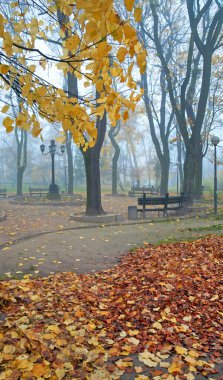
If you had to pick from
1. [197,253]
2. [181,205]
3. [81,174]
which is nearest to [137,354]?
[197,253]

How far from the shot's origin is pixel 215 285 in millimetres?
5180

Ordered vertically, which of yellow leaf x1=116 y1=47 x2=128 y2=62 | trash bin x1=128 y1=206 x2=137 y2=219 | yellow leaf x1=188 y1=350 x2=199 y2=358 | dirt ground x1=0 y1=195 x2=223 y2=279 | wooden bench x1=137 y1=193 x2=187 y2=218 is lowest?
yellow leaf x1=188 y1=350 x2=199 y2=358

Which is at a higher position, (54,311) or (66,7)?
(66,7)

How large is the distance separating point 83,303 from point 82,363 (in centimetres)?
144

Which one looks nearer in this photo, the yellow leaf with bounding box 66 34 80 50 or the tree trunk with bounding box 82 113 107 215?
the yellow leaf with bounding box 66 34 80 50

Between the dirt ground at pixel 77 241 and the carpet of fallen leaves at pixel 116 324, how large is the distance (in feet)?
2.67

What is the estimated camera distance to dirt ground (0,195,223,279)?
6714 mm

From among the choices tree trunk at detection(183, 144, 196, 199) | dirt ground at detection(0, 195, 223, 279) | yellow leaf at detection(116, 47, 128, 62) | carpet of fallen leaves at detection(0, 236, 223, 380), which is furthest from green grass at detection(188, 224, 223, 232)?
yellow leaf at detection(116, 47, 128, 62)

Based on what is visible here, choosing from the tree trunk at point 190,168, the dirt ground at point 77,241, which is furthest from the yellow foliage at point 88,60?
the tree trunk at point 190,168

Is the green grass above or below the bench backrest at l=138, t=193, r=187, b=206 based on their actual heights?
below

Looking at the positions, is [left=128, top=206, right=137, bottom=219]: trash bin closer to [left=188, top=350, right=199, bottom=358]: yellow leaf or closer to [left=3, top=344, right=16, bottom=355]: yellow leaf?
[left=188, top=350, right=199, bottom=358]: yellow leaf

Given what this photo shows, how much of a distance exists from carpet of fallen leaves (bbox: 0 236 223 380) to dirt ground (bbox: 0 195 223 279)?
0.81m

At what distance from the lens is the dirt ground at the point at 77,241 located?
6.71m

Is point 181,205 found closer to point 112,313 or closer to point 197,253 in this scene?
point 197,253
